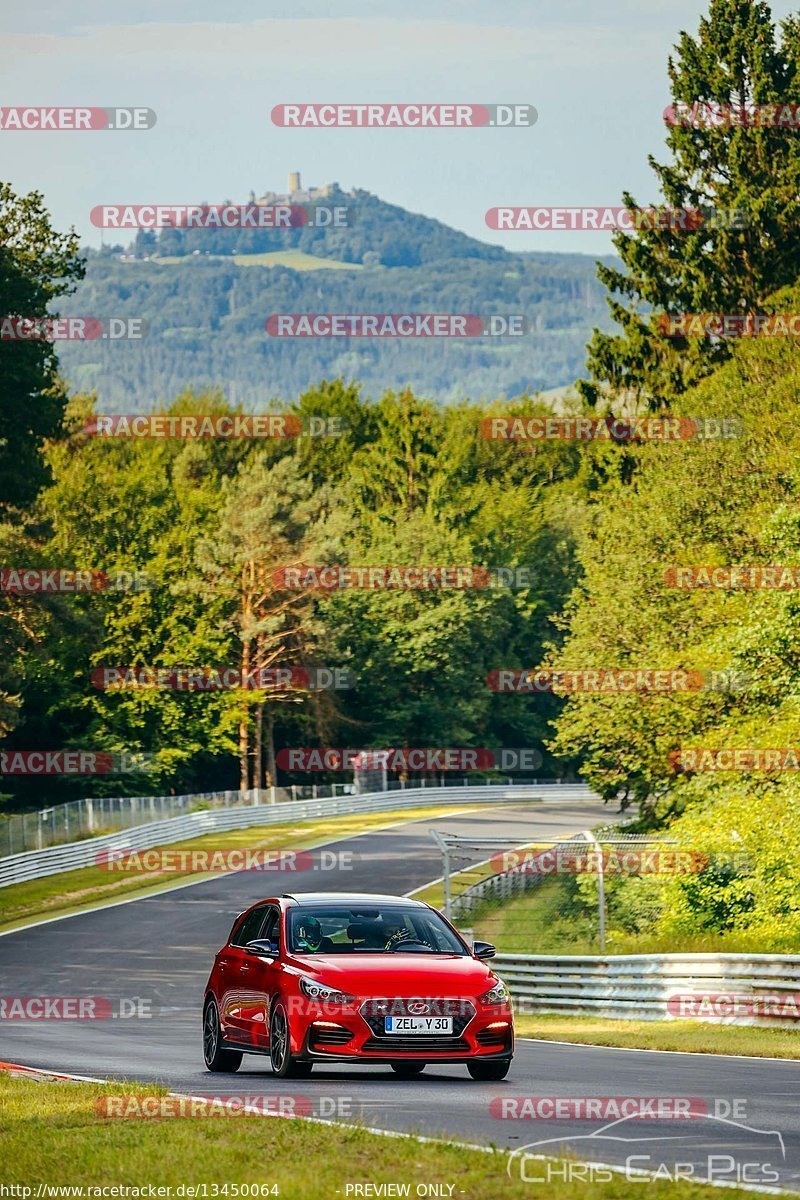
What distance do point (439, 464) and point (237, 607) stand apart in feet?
76.7

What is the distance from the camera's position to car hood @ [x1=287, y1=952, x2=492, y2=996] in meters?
13.6

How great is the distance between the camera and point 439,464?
10162 cm

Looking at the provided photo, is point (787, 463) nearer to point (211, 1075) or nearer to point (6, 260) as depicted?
point (6, 260)

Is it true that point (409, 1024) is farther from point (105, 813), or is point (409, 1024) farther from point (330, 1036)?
point (105, 813)

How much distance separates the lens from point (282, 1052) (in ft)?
46.0

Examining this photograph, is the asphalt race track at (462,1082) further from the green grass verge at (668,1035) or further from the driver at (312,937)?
the driver at (312,937)

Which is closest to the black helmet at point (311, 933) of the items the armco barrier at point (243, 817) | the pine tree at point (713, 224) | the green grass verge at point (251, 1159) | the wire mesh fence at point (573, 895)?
the green grass verge at point (251, 1159)

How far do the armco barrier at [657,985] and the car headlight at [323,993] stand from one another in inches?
386

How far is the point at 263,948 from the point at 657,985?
37.1ft

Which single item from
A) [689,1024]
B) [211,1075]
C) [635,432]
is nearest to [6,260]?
[635,432]

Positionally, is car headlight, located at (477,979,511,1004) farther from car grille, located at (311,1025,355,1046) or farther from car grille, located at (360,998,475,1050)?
car grille, located at (311,1025,355,1046)

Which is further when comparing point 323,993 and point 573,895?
point 573,895

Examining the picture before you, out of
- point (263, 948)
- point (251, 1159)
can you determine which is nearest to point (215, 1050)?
point (263, 948)

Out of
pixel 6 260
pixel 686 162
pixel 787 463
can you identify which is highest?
pixel 686 162
